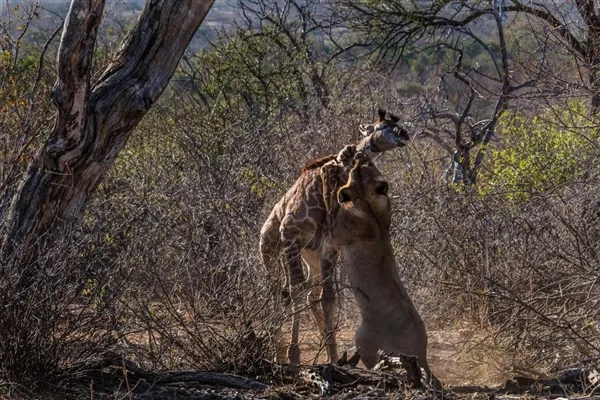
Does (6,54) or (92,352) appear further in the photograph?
(6,54)

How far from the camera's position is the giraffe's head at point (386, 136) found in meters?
7.04

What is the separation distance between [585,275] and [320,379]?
1802 millimetres

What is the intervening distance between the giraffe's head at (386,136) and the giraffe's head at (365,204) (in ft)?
1.89

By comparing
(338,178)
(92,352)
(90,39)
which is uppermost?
(90,39)

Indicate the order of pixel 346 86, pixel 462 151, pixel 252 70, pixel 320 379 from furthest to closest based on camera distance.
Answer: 1. pixel 252 70
2. pixel 346 86
3. pixel 462 151
4. pixel 320 379

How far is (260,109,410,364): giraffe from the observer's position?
7.05 metres

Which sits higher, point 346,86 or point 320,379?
point 346,86

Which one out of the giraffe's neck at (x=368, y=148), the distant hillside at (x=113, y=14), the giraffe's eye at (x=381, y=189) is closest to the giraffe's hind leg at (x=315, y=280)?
the giraffe's neck at (x=368, y=148)

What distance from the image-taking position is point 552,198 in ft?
28.3

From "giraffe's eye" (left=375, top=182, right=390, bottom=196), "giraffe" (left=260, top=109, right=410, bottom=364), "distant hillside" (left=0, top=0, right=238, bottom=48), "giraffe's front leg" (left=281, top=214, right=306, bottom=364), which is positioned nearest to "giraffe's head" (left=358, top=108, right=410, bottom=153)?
"giraffe" (left=260, top=109, right=410, bottom=364)

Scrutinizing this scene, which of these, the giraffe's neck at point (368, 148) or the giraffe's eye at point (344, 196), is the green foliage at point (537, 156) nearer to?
the giraffe's neck at point (368, 148)

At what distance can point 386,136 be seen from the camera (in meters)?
7.05

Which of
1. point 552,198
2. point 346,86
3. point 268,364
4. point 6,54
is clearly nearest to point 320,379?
point 268,364

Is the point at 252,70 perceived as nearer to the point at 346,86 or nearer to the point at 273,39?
the point at 273,39
